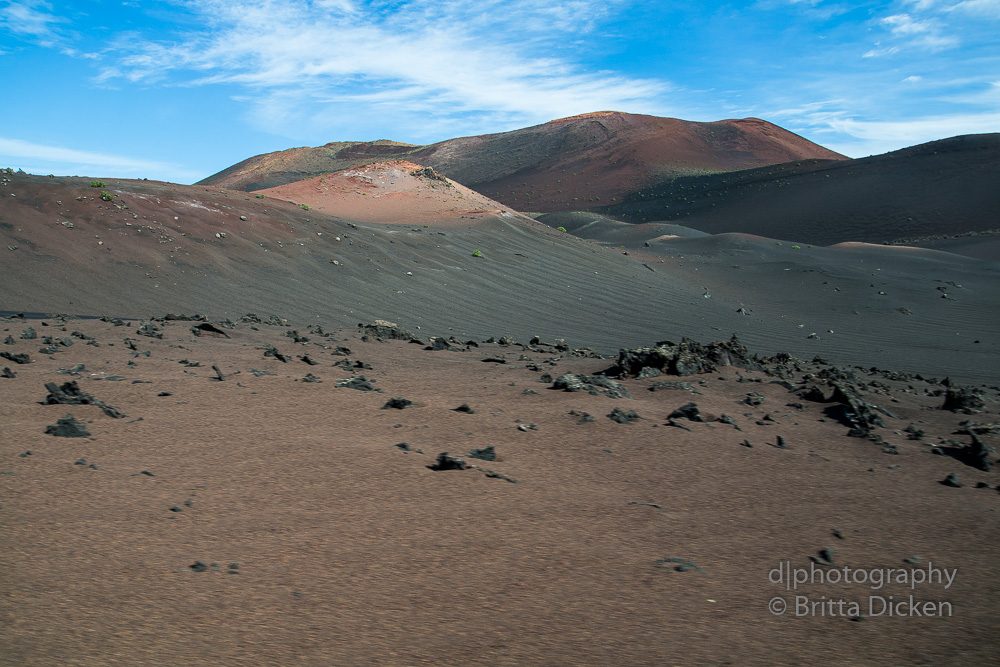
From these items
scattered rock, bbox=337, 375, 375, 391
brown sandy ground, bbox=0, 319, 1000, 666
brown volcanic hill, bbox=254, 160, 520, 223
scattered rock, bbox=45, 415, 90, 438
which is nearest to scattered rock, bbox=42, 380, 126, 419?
brown sandy ground, bbox=0, 319, 1000, 666

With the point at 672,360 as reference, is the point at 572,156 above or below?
above

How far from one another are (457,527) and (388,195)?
22811mm

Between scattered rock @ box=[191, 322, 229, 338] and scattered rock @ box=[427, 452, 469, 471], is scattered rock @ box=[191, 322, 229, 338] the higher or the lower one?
the higher one

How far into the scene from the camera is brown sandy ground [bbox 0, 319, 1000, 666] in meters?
2.07

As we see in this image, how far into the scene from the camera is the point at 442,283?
48.3 feet

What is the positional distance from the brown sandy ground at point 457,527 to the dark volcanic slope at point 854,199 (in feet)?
132

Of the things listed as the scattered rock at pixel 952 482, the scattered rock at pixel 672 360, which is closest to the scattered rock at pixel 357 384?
the scattered rock at pixel 672 360

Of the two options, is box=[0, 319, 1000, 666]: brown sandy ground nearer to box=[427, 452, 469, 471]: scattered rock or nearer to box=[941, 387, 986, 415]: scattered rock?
box=[427, 452, 469, 471]: scattered rock

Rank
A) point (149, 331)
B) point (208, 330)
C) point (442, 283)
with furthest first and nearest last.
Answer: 1. point (442, 283)
2. point (208, 330)
3. point (149, 331)

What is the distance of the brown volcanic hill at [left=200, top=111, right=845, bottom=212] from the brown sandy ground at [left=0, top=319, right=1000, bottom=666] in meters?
62.3

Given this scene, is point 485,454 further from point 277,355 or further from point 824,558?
point 277,355

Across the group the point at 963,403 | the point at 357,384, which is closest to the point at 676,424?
the point at 357,384

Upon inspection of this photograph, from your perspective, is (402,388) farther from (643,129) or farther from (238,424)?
(643,129)

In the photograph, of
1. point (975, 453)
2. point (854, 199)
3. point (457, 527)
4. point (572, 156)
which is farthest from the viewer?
point (572, 156)
